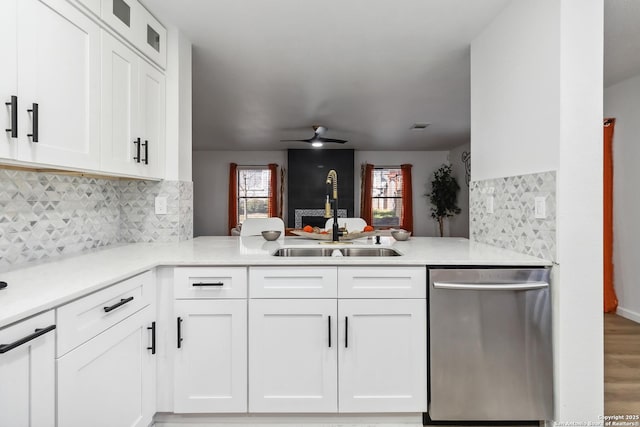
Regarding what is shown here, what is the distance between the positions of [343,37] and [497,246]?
174cm

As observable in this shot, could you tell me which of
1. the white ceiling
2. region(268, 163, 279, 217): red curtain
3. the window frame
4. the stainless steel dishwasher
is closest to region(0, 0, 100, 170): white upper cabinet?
the white ceiling

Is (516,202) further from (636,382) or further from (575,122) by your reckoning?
(636,382)

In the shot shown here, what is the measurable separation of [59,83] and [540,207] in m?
2.22

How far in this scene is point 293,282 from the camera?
177cm

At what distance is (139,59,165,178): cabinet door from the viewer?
2.11 meters

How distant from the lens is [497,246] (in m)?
2.20

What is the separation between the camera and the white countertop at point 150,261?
1.10 meters

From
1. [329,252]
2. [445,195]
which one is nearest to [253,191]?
[445,195]

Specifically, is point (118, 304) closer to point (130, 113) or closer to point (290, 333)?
point (290, 333)

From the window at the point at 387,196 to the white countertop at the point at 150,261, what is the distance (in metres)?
5.76

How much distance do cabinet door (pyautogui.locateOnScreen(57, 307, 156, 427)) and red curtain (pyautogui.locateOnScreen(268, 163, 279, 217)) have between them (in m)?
6.40

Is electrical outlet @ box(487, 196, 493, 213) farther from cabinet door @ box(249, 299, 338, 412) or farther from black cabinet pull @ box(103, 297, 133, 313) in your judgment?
black cabinet pull @ box(103, 297, 133, 313)

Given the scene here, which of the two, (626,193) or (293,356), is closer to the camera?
(293,356)

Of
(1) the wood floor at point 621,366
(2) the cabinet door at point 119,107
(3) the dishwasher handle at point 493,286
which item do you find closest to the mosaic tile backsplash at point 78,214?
(2) the cabinet door at point 119,107
